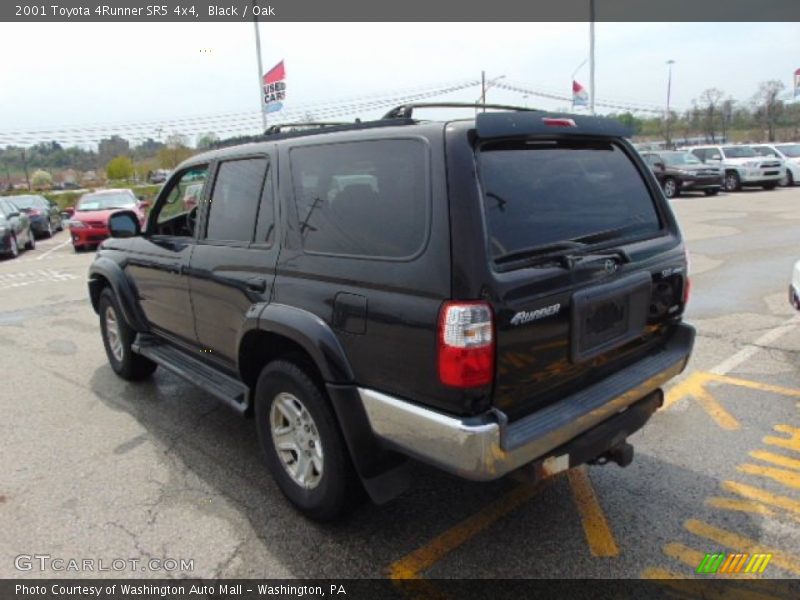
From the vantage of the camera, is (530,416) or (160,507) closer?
(530,416)

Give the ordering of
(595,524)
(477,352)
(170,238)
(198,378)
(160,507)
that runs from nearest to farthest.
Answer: (477,352) < (595,524) < (160,507) < (198,378) < (170,238)

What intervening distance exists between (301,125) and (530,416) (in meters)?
2.45

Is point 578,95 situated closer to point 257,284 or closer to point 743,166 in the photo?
point 743,166

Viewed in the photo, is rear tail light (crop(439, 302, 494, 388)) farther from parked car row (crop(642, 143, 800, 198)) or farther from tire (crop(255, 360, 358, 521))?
parked car row (crop(642, 143, 800, 198))

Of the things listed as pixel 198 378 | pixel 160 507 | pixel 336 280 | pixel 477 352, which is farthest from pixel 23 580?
pixel 477 352

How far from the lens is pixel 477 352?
227 centimetres

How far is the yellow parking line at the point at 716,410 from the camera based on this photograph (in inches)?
157

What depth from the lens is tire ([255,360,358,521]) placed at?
2.81 metres

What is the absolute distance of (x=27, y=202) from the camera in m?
20.7

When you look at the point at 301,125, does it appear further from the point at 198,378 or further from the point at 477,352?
the point at 477,352

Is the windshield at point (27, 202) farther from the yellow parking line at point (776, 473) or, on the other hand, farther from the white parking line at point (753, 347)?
the yellow parking line at point (776, 473)

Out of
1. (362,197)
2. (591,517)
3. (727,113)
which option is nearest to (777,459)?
(591,517)

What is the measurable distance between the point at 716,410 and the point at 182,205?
4100 millimetres

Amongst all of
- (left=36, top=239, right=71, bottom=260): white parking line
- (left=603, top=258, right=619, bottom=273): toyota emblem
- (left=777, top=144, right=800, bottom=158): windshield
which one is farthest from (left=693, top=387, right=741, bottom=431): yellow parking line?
(left=777, top=144, right=800, bottom=158): windshield
